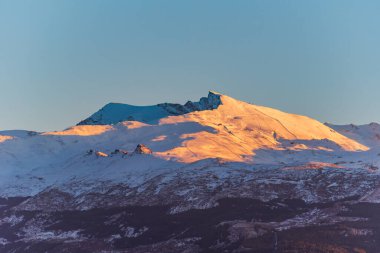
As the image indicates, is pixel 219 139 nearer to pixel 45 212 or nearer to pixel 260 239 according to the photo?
pixel 45 212

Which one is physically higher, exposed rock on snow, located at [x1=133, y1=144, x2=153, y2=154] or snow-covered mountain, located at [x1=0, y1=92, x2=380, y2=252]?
exposed rock on snow, located at [x1=133, y1=144, x2=153, y2=154]

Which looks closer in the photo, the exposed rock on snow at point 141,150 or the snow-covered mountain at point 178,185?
the snow-covered mountain at point 178,185

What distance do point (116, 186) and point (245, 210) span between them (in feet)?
151

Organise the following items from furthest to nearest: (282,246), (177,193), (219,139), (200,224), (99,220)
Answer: (219,139) < (177,193) < (99,220) < (200,224) < (282,246)

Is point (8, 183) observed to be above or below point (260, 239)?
above

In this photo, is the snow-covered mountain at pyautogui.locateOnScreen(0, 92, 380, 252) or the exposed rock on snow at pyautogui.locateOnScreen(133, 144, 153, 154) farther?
the exposed rock on snow at pyautogui.locateOnScreen(133, 144, 153, 154)

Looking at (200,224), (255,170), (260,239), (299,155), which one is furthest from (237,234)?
(299,155)

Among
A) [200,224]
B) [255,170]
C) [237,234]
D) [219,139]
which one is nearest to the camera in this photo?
[237,234]

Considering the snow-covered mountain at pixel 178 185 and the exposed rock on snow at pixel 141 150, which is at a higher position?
the exposed rock on snow at pixel 141 150

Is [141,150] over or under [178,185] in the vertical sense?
over

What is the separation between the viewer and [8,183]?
7180 inches

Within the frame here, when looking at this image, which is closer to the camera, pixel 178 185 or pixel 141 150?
pixel 178 185

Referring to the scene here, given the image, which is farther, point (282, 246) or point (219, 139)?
point (219, 139)

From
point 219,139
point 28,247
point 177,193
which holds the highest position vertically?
point 219,139
